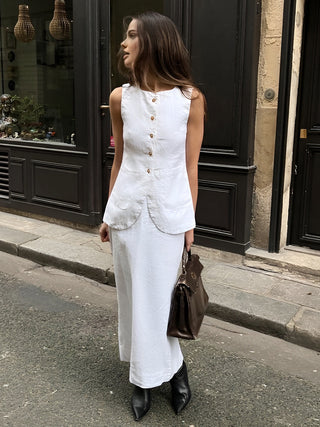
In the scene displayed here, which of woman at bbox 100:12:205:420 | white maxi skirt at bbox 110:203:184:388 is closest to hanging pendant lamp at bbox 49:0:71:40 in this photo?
woman at bbox 100:12:205:420

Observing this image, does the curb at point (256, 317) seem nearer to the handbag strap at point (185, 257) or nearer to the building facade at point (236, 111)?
the building facade at point (236, 111)

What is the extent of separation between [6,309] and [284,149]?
9.61 feet

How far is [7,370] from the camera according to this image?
2967mm

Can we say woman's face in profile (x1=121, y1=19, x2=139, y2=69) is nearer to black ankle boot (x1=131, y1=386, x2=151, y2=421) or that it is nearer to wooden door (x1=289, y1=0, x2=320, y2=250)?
black ankle boot (x1=131, y1=386, x2=151, y2=421)

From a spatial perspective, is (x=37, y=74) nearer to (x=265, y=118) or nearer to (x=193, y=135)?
(x=265, y=118)

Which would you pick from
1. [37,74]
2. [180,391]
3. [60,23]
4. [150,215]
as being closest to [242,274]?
[180,391]

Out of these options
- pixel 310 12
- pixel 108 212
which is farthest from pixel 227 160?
pixel 108 212

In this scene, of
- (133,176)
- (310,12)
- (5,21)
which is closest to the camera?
(133,176)

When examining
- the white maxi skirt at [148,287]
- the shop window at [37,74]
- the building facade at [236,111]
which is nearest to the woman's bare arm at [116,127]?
the white maxi skirt at [148,287]

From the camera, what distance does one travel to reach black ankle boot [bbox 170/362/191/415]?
102 inches

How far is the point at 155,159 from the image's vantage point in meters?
2.27

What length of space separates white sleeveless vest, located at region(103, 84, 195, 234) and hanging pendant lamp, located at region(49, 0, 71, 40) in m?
4.11

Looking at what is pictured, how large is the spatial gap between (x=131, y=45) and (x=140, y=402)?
1866 mm

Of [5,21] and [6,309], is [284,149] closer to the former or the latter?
[6,309]
